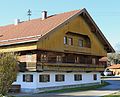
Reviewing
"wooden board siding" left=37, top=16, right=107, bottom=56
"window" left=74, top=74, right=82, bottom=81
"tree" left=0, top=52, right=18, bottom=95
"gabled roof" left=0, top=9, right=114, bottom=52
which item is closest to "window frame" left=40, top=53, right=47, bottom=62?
"wooden board siding" left=37, top=16, right=107, bottom=56

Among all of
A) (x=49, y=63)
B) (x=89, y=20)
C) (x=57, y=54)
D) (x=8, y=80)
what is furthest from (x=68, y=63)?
(x=8, y=80)

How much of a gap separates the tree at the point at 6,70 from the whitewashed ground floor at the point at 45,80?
12.6m

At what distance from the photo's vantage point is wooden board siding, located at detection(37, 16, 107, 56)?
3278 centimetres

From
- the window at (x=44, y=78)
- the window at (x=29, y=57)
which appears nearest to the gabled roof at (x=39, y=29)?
the window at (x=29, y=57)

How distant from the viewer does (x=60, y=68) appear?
113 ft

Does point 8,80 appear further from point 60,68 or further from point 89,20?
point 89,20

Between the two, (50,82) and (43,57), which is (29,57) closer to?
(43,57)

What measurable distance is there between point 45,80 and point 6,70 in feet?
47.7

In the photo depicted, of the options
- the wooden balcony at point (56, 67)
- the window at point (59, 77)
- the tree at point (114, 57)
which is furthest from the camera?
the tree at point (114, 57)

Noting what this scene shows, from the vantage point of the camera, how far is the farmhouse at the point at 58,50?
3220 cm

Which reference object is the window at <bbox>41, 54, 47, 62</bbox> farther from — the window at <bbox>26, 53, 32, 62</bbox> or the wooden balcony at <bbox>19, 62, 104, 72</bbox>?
the window at <bbox>26, 53, 32, 62</bbox>

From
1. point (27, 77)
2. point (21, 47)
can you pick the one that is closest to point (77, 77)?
point (27, 77)

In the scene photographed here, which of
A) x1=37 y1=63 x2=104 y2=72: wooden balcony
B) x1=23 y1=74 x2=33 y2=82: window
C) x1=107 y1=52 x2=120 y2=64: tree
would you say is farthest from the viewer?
→ x1=107 y1=52 x2=120 y2=64: tree

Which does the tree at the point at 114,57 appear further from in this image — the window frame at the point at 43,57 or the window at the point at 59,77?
the window frame at the point at 43,57
